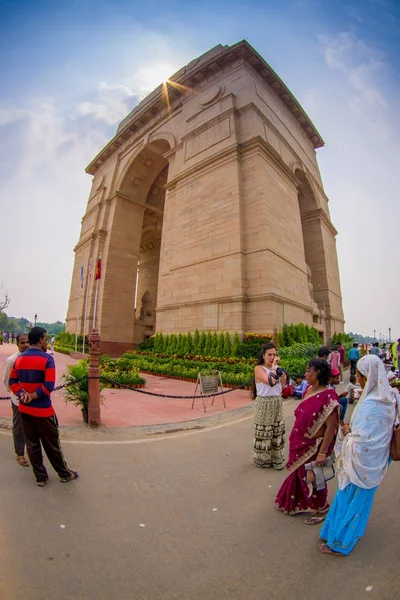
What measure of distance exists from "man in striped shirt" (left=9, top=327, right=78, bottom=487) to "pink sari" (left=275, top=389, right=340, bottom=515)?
2.30 metres

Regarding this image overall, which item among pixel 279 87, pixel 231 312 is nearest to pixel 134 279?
pixel 231 312

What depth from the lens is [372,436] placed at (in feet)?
6.92

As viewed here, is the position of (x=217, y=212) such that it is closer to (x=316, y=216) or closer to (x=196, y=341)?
(x=196, y=341)

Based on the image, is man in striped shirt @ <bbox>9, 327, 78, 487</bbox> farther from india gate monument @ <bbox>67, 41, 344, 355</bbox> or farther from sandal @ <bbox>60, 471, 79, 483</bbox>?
india gate monument @ <bbox>67, 41, 344, 355</bbox>

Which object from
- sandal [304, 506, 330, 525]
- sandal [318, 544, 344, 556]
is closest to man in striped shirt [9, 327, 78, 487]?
sandal [304, 506, 330, 525]

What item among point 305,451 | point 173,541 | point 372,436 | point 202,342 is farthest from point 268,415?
point 202,342

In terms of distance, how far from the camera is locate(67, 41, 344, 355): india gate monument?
13.8m

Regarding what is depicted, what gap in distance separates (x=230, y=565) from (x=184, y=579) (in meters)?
0.33

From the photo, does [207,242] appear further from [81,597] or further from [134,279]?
[81,597]

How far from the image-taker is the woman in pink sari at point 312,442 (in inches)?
104

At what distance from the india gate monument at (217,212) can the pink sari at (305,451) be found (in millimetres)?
9959

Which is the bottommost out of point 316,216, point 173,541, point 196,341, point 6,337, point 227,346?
point 173,541

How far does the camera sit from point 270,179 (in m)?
15.1

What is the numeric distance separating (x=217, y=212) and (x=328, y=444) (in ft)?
44.8
